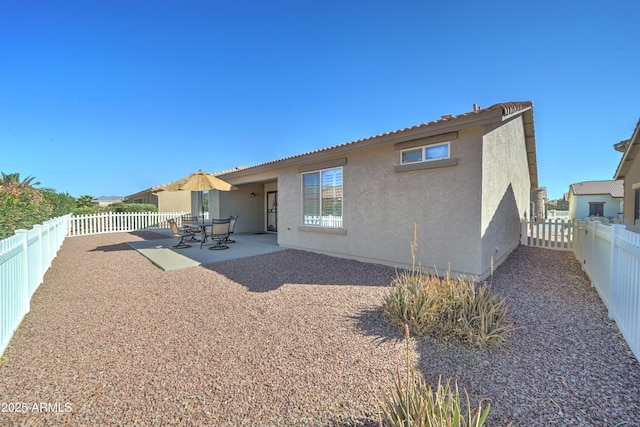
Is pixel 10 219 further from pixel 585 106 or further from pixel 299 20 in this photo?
pixel 585 106

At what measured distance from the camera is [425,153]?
6594 mm

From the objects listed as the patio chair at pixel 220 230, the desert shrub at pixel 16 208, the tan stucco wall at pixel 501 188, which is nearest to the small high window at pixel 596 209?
the tan stucco wall at pixel 501 188

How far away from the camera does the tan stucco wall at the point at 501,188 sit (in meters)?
6.06

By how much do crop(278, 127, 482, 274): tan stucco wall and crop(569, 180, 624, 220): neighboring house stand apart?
3265 cm

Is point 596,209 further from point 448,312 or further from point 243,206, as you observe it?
point 448,312

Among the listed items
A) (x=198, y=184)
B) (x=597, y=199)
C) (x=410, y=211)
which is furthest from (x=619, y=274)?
(x=597, y=199)

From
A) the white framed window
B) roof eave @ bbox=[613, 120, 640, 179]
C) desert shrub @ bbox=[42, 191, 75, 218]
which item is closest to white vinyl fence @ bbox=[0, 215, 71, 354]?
the white framed window

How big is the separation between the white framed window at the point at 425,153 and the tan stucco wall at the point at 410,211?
0.17 m

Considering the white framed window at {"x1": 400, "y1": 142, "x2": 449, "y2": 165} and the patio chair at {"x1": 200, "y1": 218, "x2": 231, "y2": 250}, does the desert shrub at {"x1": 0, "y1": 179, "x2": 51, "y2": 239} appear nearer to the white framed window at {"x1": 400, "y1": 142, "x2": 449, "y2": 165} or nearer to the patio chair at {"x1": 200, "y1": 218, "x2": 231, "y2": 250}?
the patio chair at {"x1": 200, "y1": 218, "x2": 231, "y2": 250}

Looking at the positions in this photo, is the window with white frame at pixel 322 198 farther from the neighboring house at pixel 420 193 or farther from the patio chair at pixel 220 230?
the patio chair at pixel 220 230

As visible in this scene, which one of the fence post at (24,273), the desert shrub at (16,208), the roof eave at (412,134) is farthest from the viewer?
the roof eave at (412,134)

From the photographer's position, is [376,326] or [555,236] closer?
[376,326]

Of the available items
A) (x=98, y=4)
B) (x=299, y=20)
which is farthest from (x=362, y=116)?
(x=98, y=4)

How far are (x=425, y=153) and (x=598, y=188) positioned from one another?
37.4m
